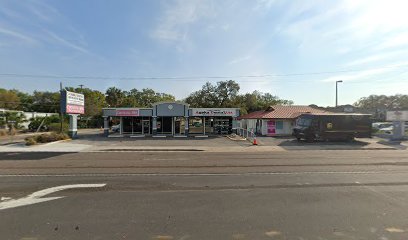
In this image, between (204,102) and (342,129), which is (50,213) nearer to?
(342,129)

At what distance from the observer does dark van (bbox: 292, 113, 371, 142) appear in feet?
100

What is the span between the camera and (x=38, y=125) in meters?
51.3

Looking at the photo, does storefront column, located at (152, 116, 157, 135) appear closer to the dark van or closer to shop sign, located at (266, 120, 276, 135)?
shop sign, located at (266, 120, 276, 135)

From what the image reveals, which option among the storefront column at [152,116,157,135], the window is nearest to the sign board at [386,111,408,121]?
the window

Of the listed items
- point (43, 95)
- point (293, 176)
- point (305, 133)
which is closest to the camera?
point (293, 176)

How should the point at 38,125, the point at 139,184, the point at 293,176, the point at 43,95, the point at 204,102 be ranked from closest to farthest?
1. the point at 139,184
2. the point at 293,176
3. the point at 38,125
4. the point at 204,102
5. the point at 43,95

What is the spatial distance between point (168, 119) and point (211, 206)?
36007 mm

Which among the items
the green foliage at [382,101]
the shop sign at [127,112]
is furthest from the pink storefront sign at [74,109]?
the green foliage at [382,101]

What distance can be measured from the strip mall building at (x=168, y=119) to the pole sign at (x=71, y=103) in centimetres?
484

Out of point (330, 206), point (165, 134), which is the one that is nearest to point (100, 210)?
point (330, 206)

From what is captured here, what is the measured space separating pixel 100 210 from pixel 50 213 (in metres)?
1.01

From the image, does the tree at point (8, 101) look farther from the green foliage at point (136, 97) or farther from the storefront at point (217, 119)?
the storefront at point (217, 119)

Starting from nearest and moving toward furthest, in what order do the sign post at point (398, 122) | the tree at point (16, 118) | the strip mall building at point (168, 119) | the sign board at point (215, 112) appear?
the sign post at point (398, 122), the strip mall building at point (168, 119), the sign board at point (215, 112), the tree at point (16, 118)

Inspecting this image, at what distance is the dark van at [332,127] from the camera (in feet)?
100
